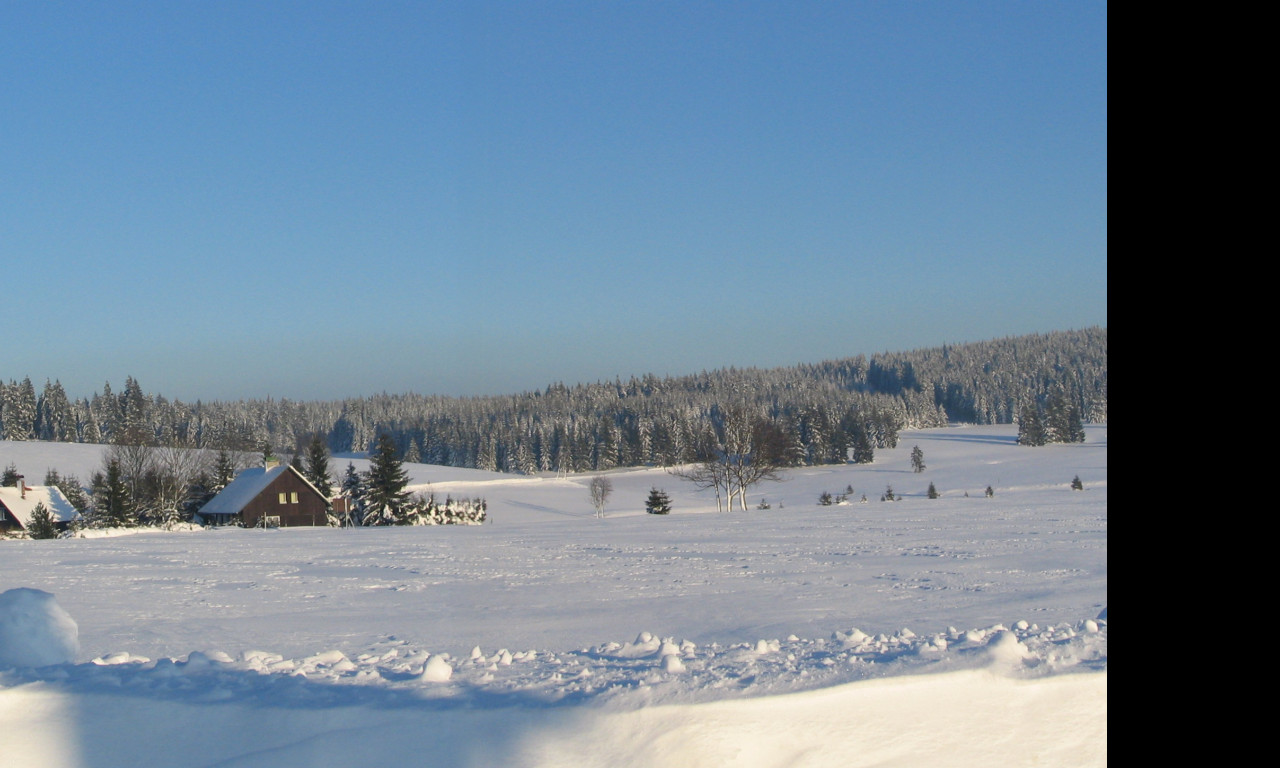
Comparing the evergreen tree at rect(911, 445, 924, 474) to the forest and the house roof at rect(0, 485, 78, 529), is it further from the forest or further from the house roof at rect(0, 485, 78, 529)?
the house roof at rect(0, 485, 78, 529)

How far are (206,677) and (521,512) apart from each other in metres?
53.4

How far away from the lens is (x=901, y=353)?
569 feet

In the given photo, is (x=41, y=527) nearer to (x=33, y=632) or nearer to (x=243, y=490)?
(x=243, y=490)

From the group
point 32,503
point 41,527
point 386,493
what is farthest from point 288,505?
point 32,503

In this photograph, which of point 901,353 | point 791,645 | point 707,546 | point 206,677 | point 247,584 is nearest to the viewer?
point 206,677

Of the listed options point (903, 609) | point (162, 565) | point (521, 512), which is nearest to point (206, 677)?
→ point (903, 609)

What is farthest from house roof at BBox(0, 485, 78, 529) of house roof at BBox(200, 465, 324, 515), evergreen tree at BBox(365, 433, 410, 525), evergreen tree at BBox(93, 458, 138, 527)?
evergreen tree at BBox(365, 433, 410, 525)

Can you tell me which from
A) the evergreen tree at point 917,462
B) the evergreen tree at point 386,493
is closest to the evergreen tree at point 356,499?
the evergreen tree at point 386,493

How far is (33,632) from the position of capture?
17.9 ft

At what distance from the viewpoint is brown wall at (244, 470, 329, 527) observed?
141 feet
